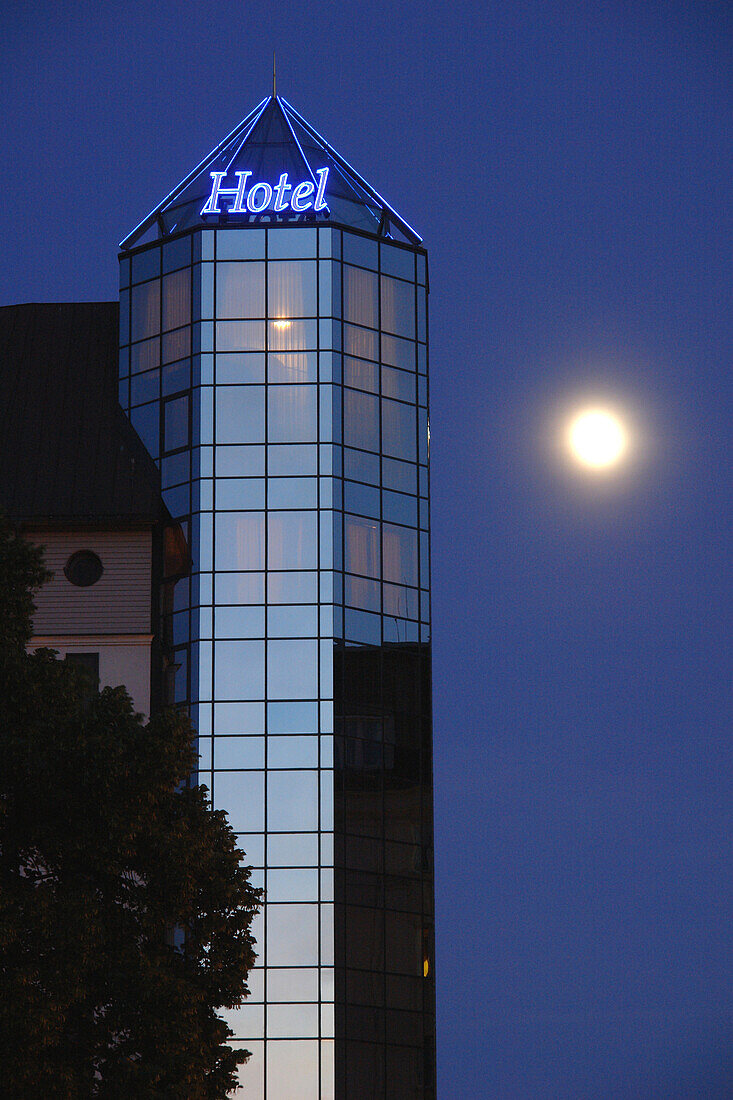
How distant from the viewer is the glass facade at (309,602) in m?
53.3

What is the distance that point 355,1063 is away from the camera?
52562 millimetres

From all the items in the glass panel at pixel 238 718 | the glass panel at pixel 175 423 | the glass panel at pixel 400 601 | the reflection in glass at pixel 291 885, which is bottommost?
the reflection in glass at pixel 291 885

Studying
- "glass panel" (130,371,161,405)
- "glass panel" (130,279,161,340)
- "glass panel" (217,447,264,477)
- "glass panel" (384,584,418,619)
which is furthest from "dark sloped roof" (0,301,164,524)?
"glass panel" (384,584,418,619)

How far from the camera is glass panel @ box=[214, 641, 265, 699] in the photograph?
55406 millimetres

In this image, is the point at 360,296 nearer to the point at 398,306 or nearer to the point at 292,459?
the point at 398,306

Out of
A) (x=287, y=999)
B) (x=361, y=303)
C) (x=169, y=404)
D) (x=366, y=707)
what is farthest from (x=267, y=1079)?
(x=361, y=303)

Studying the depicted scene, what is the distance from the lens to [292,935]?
53469mm

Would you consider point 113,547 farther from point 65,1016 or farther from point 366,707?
point 65,1016

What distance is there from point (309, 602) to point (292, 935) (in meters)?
10.9

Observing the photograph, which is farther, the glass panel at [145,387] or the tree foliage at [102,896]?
the glass panel at [145,387]

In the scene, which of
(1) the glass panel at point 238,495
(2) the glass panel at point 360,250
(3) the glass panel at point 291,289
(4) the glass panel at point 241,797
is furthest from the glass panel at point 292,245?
(4) the glass panel at point 241,797

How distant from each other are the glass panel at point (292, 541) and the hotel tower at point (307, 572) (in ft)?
0.16

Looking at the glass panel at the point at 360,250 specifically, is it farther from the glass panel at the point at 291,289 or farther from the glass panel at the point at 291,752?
the glass panel at the point at 291,752

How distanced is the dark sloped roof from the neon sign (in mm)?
6038
